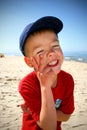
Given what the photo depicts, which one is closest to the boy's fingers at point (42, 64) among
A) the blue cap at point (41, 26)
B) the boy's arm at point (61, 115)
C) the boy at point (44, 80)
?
the boy at point (44, 80)

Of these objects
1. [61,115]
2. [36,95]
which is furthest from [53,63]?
[61,115]

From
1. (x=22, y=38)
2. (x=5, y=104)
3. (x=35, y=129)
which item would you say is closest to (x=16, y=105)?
(x=5, y=104)

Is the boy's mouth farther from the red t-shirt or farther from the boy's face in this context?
the red t-shirt

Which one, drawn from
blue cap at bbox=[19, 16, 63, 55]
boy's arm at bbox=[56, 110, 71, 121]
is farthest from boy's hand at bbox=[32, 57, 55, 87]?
boy's arm at bbox=[56, 110, 71, 121]

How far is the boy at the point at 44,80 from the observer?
1443mm

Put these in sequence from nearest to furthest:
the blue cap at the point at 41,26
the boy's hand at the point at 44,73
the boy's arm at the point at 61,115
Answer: the boy's hand at the point at 44,73
the blue cap at the point at 41,26
the boy's arm at the point at 61,115

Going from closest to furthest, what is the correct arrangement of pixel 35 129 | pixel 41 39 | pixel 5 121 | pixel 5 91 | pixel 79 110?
pixel 41 39 < pixel 35 129 < pixel 5 121 < pixel 79 110 < pixel 5 91

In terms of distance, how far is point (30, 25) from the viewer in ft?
5.36

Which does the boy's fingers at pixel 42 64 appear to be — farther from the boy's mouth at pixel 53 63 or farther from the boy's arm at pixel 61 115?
the boy's arm at pixel 61 115

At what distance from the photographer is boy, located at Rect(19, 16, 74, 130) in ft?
4.74

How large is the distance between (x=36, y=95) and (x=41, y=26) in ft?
1.86

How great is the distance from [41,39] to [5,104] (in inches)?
112

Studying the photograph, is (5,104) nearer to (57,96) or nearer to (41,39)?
(57,96)

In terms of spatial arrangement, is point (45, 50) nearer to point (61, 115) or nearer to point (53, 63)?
point (53, 63)
